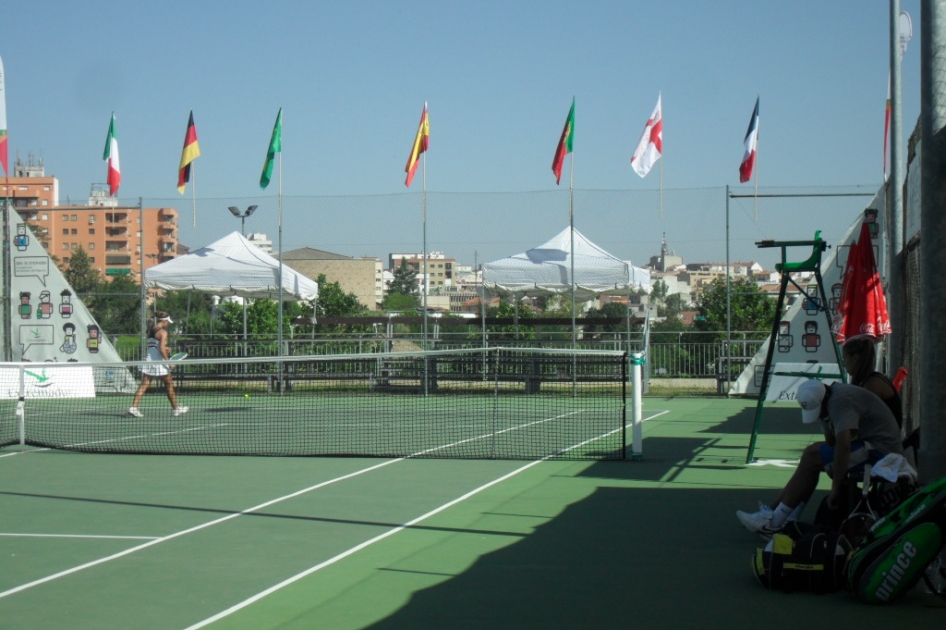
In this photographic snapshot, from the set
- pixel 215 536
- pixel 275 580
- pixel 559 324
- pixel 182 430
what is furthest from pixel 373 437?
pixel 559 324

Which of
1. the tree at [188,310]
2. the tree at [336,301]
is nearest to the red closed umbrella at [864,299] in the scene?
the tree at [188,310]

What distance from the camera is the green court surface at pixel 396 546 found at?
17.5 feet

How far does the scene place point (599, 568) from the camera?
627 centimetres

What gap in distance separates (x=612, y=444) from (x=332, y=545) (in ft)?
19.6

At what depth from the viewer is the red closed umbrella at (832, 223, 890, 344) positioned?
9.95 m

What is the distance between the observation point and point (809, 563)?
18.0ft

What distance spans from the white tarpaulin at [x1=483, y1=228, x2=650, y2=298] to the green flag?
16.5 feet

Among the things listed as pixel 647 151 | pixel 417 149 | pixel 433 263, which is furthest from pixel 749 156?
pixel 433 263

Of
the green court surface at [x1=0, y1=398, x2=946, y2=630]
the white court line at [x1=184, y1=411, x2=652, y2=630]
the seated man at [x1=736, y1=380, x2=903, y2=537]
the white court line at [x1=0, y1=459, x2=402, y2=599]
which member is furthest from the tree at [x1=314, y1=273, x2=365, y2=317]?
the seated man at [x1=736, y1=380, x2=903, y2=537]

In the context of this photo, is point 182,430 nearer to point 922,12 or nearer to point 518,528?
point 518,528

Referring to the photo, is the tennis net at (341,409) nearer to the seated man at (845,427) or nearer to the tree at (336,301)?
the seated man at (845,427)

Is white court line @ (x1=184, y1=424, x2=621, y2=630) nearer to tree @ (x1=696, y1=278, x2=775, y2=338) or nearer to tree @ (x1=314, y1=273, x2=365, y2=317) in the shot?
tree @ (x1=314, y1=273, x2=365, y2=317)

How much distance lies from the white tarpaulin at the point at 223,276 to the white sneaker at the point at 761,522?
54.5 feet

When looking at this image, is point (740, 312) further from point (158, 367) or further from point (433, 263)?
point (433, 263)
